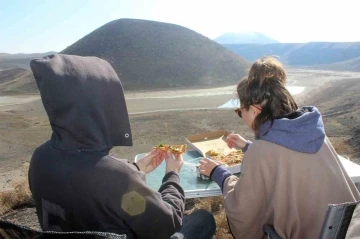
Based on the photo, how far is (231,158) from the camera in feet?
10.9

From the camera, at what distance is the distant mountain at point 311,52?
146m

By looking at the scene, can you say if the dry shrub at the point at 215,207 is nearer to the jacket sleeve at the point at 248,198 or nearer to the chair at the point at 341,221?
the jacket sleeve at the point at 248,198

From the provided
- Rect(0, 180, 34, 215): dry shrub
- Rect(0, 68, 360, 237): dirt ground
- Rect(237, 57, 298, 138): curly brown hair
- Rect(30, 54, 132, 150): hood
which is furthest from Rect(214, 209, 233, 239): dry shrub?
Rect(0, 68, 360, 237): dirt ground

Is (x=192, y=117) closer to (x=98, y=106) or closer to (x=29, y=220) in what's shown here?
(x=29, y=220)

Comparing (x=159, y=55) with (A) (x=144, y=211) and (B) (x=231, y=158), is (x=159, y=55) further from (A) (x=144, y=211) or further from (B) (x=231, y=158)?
(A) (x=144, y=211)

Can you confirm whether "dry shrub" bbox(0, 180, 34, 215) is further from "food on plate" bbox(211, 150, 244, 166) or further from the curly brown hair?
the curly brown hair

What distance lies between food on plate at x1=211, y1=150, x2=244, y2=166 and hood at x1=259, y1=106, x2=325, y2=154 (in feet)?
3.38

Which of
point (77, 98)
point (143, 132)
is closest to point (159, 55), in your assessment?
point (143, 132)

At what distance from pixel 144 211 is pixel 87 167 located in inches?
14.9

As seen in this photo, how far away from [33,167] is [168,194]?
81 centimetres

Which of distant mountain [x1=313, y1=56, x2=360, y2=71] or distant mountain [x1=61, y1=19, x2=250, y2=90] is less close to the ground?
distant mountain [x1=61, y1=19, x2=250, y2=90]

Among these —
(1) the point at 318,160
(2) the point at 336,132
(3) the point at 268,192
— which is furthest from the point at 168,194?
(2) the point at 336,132

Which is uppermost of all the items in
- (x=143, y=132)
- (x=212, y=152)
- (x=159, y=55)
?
(x=212, y=152)

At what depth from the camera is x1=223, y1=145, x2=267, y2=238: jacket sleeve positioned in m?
2.19
